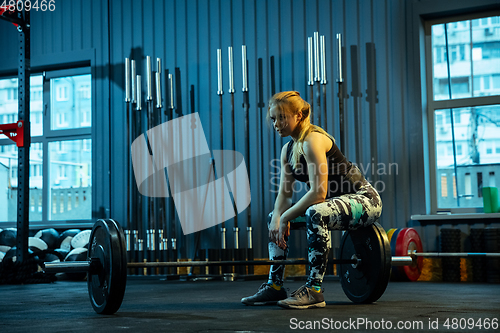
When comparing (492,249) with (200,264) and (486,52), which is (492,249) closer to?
(486,52)

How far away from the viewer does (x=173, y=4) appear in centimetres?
514

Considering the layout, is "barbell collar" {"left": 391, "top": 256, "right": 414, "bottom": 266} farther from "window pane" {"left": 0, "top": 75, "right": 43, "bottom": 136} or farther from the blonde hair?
"window pane" {"left": 0, "top": 75, "right": 43, "bottom": 136}

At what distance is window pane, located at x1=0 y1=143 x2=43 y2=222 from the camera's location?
18.1ft

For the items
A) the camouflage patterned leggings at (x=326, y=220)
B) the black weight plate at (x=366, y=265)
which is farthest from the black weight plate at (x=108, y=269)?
the black weight plate at (x=366, y=265)

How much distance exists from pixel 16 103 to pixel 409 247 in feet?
14.0

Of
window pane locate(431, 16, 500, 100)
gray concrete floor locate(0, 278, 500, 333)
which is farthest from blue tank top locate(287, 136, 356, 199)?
window pane locate(431, 16, 500, 100)

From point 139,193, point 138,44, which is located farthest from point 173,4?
point 139,193

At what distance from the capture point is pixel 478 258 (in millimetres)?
3850

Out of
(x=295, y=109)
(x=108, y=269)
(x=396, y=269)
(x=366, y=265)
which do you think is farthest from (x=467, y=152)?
(x=108, y=269)

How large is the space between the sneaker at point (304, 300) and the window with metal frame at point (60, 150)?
367 cm

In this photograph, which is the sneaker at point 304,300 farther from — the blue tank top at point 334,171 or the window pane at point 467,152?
the window pane at point 467,152

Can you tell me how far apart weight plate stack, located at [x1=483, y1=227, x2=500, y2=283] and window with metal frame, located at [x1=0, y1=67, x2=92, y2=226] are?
138 inches

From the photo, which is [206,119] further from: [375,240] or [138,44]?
[375,240]

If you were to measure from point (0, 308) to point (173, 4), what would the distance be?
137 inches
